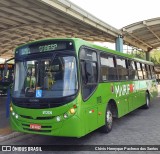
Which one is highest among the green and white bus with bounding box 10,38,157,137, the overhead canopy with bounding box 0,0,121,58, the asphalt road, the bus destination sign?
the overhead canopy with bounding box 0,0,121,58

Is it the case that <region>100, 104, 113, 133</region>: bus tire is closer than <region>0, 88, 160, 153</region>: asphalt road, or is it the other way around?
<region>0, 88, 160, 153</region>: asphalt road

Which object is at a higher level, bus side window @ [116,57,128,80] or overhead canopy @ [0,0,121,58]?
overhead canopy @ [0,0,121,58]

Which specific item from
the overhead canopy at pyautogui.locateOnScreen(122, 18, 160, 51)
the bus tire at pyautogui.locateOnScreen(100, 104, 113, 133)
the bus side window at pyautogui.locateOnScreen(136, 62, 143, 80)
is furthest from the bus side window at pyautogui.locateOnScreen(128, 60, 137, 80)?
the overhead canopy at pyautogui.locateOnScreen(122, 18, 160, 51)

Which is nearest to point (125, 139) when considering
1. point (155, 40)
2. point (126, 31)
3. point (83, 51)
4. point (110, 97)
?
point (110, 97)

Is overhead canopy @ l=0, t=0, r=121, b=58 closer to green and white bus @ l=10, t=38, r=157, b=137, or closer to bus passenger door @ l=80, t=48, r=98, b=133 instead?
green and white bus @ l=10, t=38, r=157, b=137

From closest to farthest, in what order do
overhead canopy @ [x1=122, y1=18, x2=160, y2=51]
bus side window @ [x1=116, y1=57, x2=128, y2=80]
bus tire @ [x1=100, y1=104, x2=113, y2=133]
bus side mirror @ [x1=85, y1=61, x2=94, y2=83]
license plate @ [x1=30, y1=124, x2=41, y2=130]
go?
license plate @ [x1=30, y1=124, x2=41, y2=130], bus side mirror @ [x1=85, y1=61, x2=94, y2=83], bus tire @ [x1=100, y1=104, x2=113, y2=133], bus side window @ [x1=116, y1=57, x2=128, y2=80], overhead canopy @ [x1=122, y1=18, x2=160, y2=51]

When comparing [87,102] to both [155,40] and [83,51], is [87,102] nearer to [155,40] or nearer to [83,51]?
[83,51]

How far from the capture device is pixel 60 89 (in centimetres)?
618

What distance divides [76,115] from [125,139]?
1.94 m

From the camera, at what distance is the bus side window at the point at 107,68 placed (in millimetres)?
8062

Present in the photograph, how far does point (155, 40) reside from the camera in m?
26.1

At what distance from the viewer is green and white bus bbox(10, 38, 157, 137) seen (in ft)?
20.0

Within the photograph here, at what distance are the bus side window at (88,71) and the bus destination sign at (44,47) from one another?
1.54 feet

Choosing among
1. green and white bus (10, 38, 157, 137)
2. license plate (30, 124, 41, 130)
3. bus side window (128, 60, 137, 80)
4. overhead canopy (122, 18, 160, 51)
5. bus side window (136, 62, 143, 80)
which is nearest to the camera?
green and white bus (10, 38, 157, 137)
